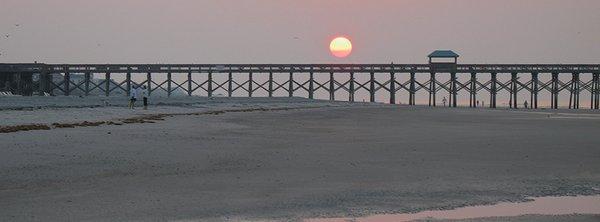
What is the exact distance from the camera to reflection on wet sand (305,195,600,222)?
26.1 ft

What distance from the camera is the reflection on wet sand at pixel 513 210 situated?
7.97m

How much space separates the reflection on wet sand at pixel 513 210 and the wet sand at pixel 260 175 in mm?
263

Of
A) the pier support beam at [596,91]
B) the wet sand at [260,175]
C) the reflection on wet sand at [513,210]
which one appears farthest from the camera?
the pier support beam at [596,91]

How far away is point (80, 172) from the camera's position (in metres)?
10.8

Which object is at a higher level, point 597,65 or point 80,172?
point 597,65

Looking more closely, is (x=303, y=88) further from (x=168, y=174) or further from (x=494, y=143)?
(x=168, y=174)

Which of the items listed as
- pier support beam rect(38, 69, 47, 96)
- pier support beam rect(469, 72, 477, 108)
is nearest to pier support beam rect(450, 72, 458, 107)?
pier support beam rect(469, 72, 477, 108)

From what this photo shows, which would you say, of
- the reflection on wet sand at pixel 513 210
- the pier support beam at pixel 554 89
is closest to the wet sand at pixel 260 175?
the reflection on wet sand at pixel 513 210

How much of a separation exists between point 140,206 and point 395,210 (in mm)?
2889

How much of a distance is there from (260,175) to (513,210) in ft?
13.5

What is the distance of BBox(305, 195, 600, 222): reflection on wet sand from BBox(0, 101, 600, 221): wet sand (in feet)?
0.86

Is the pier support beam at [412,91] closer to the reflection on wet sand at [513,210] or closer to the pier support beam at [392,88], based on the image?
the pier support beam at [392,88]

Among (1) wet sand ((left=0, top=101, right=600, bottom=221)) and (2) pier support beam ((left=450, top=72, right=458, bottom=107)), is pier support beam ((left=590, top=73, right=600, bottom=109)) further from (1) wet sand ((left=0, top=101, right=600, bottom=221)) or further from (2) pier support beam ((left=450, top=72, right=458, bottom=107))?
(1) wet sand ((left=0, top=101, right=600, bottom=221))

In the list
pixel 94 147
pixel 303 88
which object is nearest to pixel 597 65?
pixel 303 88
